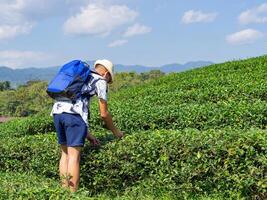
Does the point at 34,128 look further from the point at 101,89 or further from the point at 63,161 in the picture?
the point at 101,89

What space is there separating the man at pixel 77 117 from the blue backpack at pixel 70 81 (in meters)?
0.09

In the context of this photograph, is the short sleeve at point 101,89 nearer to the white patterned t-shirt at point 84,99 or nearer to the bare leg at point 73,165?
the white patterned t-shirt at point 84,99

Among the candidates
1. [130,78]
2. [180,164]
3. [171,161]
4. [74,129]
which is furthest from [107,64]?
[130,78]

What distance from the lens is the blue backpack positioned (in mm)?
6555

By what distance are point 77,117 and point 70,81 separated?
0.48 m

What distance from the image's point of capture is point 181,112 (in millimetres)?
9797

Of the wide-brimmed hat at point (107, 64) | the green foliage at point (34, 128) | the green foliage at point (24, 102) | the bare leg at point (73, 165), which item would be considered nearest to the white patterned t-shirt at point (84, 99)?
the wide-brimmed hat at point (107, 64)

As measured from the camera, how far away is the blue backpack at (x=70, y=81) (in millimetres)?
6555

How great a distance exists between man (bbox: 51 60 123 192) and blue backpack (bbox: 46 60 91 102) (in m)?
0.09

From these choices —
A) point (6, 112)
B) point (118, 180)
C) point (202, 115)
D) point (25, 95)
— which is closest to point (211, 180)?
point (118, 180)

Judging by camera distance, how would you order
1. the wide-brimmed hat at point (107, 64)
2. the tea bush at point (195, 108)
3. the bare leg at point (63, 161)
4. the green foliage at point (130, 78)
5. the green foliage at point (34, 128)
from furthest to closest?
the green foliage at point (130, 78) → the green foliage at point (34, 128) → the tea bush at point (195, 108) → the bare leg at point (63, 161) → the wide-brimmed hat at point (107, 64)

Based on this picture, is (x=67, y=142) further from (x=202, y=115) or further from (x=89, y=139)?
(x=202, y=115)

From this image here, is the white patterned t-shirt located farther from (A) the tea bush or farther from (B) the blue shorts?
(A) the tea bush

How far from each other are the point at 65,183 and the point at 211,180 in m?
1.90
